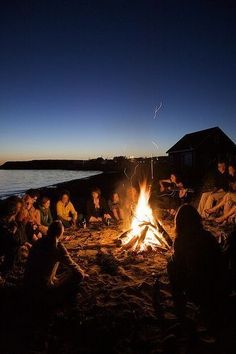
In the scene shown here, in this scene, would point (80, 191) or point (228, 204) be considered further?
point (80, 191)

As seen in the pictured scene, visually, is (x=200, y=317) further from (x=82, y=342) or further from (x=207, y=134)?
(x=207, y=134)

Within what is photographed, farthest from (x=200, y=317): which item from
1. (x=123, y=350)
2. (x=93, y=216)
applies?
(x=93, y=216)

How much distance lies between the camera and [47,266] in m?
4.59

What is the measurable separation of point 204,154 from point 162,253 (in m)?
28.8

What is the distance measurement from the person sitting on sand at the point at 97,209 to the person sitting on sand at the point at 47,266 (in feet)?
20.7

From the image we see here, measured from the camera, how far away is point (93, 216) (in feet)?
37.3

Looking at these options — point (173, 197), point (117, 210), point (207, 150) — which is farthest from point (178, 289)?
point (207, 150)

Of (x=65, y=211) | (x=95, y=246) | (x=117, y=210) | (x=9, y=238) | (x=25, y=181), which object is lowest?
(x=25, y=181)

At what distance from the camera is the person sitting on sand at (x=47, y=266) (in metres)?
4.48

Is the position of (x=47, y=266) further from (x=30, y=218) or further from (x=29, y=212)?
(x=29, y=212)

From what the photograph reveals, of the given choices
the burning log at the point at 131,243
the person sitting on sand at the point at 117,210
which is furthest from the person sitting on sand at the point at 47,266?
the person sitting on sand at the point at 117,210

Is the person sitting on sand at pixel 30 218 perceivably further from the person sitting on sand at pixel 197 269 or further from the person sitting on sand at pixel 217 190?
the person sitting on sand at pixel 217 190

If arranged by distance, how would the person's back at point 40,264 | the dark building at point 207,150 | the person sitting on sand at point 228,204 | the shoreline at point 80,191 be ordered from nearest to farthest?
the person's back at point 40,264, the person sitting on sand at point 228,204, the shoreline at point 80,191, the dark building at point 207,150

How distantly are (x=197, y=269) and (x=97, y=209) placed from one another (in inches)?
306
